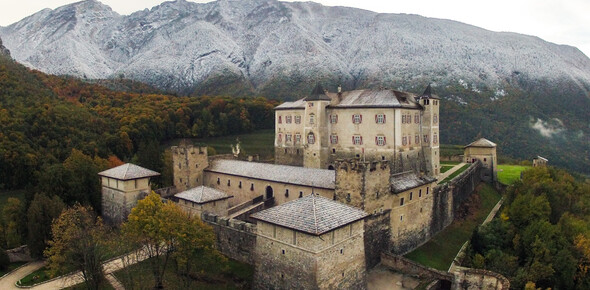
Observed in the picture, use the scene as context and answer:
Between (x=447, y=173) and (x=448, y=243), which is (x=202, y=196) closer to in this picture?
(x=448, y=243)

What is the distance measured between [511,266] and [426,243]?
717cm

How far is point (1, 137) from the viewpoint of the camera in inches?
2067

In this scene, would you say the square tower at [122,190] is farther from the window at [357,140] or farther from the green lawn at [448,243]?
the green lawn at [448,243]

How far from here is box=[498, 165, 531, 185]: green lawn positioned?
188 feet

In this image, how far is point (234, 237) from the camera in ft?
101

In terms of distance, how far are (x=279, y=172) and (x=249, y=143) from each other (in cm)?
3972

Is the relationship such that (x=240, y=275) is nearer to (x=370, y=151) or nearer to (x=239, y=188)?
(x=239, y=188)

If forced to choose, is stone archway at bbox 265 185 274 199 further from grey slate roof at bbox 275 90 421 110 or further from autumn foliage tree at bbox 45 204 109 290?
autumn foliage tree at bbox 45 204 109 290

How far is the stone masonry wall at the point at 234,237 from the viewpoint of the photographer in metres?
29.8

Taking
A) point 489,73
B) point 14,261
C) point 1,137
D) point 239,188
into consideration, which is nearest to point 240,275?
point 239,188

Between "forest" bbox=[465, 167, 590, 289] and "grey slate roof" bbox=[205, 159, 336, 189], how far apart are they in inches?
548

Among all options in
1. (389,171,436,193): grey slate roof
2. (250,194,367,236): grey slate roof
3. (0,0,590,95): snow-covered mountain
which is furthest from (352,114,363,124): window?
(0,0,590,95): snow-covered mountain

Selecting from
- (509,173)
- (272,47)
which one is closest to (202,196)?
(509,173)

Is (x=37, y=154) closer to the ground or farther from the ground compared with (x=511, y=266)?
farther from the ground
